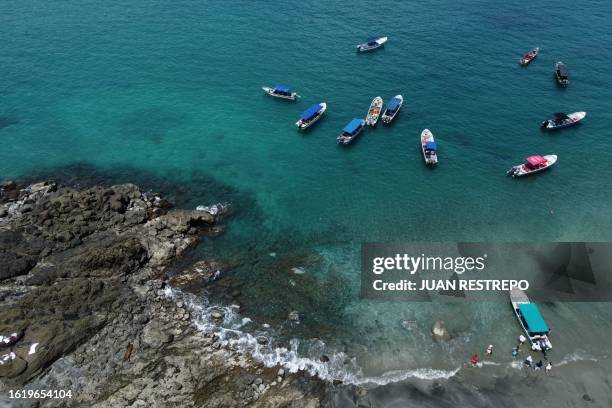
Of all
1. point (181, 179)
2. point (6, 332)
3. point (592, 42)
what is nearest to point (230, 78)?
point (181, 179)

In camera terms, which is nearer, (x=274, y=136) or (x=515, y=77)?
(x=274, y=136)

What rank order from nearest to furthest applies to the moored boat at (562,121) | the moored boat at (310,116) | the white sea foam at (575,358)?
the white sea foam at (575,358) < the moored boat at (562,121) < the moored boat at (310,116)

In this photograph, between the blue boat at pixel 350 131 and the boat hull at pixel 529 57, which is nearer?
the blue boat at pixel 350 131

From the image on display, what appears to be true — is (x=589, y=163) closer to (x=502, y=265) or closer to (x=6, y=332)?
(x=502, y=265)

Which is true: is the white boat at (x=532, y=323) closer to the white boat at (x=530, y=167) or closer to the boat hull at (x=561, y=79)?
the white boat at (x=530, y=167)

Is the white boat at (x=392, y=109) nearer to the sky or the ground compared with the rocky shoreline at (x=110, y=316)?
nearer to the sky

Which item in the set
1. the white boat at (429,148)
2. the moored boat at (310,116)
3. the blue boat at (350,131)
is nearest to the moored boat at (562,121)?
the white boat at (429,148)
